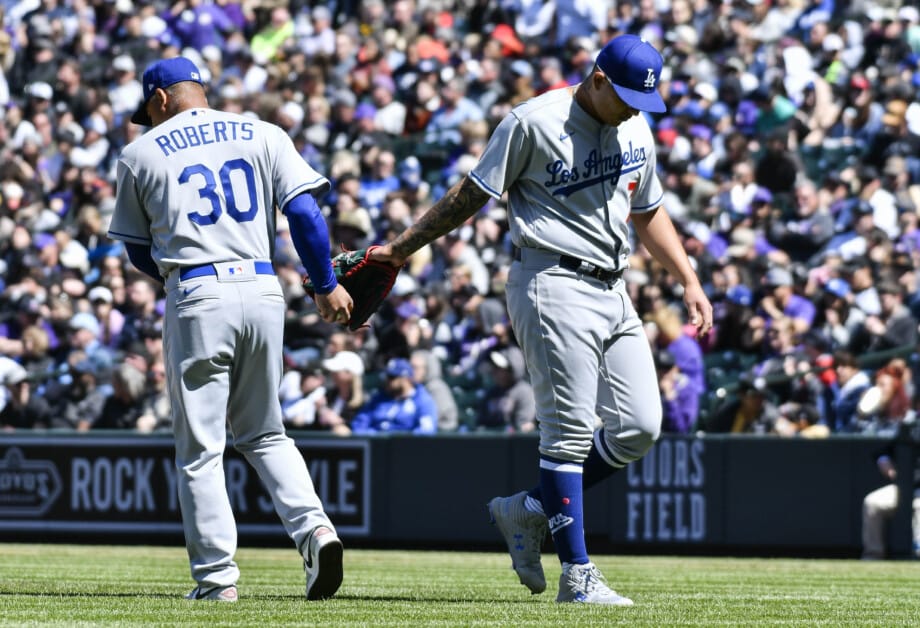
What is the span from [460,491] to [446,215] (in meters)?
6.61

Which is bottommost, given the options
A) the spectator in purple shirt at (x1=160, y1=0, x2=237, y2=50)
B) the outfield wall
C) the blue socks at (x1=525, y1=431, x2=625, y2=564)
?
the outfield wall

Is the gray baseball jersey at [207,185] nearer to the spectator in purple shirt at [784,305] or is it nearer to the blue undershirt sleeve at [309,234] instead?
the blue undershirt sleeve at [309,234]

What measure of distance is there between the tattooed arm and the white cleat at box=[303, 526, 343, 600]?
1136 mm

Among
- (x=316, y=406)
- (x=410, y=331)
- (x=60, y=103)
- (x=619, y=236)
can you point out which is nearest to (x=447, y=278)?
(x=410, y=331)

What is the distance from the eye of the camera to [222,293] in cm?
596

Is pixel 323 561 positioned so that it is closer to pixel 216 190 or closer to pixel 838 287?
pixel 216 190

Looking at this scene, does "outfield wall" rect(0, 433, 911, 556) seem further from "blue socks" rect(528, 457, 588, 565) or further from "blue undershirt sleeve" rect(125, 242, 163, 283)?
"blue undershirt sleeve" rect(125, 242, 163, 283)

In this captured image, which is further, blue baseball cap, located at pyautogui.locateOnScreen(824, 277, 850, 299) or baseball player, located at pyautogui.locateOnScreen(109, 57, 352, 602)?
blue baseball cap, located at pyautogui.locateOnScreen(824, 277, 850, 299)

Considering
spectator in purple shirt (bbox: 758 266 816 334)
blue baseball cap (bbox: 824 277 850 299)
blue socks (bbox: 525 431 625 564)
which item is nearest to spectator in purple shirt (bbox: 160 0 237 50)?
spectator in purple shirt (bbox: 758 266 816 334)

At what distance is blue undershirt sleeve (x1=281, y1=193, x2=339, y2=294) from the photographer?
6.01 m

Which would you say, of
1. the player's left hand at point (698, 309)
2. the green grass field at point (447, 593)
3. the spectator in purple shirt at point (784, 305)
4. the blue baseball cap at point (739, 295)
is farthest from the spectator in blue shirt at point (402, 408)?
the player's left hand at point (698, 309)

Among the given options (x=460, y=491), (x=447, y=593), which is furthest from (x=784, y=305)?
(x=447, y=593)

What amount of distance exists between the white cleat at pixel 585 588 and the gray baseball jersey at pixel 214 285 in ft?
3.04

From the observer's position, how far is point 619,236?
20.4ft
